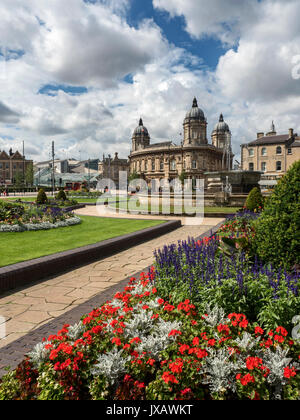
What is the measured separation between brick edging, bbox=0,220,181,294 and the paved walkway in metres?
0.20

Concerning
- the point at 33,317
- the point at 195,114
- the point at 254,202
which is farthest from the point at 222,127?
the point at 33,317

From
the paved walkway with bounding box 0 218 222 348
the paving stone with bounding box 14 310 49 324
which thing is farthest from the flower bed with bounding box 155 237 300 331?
the paving stone with bounding box 14 310 49 324

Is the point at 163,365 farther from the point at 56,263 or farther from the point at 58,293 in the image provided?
the point at 56,263

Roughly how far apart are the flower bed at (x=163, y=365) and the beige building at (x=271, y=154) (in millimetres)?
52323

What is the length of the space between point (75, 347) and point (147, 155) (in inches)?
3842

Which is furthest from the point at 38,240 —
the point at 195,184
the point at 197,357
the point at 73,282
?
the point at 195,184

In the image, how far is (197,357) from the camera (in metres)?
2.65

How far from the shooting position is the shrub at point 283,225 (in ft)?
14.1

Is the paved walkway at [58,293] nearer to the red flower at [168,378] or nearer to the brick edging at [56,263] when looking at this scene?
the brick edging at [56,263]

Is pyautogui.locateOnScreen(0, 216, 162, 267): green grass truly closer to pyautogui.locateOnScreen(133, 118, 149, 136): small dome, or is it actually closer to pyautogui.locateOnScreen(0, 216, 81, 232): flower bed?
pyautogui.locateOnScreen(0, 216, 81, 232): flower bed

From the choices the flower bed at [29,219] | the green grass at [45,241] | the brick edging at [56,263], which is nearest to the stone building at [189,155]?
the flower bed at [29,219]

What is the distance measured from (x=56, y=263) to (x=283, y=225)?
16.0 ft

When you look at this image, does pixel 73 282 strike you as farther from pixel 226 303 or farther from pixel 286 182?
pixel 286 182

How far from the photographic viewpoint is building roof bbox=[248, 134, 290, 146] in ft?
178
